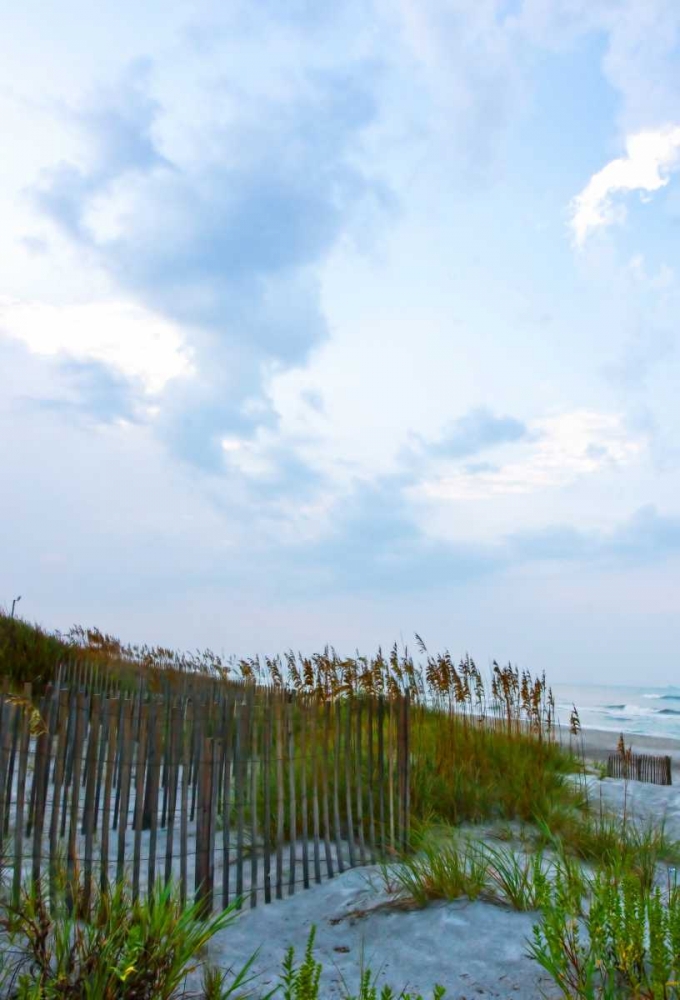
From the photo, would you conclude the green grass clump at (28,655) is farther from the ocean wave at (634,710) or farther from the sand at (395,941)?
the ocean wave at (634,710)

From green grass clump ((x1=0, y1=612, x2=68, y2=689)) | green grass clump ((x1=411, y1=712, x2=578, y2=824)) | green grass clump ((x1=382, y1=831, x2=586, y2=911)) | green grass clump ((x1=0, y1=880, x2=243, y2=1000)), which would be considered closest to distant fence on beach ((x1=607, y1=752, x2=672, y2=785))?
green grass clump ((x1=411, y1=712, x2=578, y2=824))

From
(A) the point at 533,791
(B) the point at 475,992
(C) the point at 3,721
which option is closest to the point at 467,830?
(A) the point at 533,791

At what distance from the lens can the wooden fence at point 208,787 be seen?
3932 millimetres

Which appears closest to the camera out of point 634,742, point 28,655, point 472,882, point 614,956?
point 614,956

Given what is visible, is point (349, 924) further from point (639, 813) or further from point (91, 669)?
point (91, 669)

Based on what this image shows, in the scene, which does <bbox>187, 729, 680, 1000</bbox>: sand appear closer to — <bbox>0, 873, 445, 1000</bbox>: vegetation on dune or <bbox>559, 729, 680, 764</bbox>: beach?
<bbox>0, 873, 445, 1000</bbox>: vegetation on dune

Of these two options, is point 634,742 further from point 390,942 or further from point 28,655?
point 390,942

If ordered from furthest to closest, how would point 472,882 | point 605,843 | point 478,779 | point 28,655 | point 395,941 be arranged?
point 28,655 → point 478,779 → point 605,843 → point 472,882 → point 395,941

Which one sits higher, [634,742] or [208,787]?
[208,787]

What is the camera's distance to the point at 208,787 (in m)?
4.30

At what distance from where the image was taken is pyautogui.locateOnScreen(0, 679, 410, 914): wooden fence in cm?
393

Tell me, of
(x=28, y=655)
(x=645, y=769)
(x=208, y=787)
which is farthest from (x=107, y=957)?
(x=645, y=769)

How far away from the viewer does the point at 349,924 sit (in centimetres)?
415

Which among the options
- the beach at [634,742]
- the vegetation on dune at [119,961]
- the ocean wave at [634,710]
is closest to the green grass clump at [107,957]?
the vegetation on dune at [119,961]
